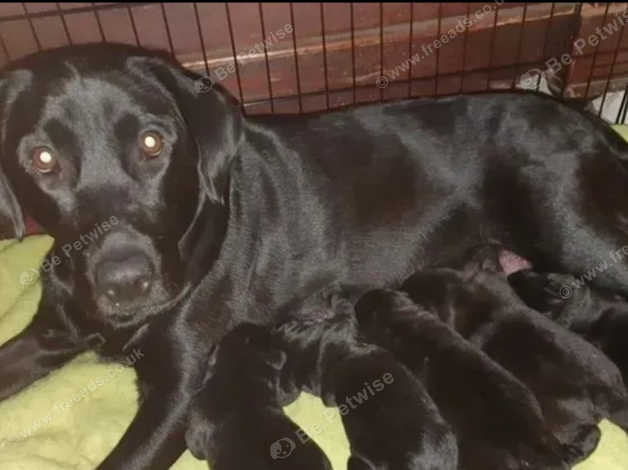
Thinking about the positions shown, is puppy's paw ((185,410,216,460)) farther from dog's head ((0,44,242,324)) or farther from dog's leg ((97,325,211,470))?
dog's head ((0,44,242,324))

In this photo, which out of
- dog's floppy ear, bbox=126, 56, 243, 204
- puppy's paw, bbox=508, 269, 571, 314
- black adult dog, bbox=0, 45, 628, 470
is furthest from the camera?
puppy's paw, bbox=508, 269, 571, 314

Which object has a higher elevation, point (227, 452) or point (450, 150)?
point (450, 150)

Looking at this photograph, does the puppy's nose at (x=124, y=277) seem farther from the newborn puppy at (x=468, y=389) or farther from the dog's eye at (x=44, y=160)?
the newborn puppy at (x=468, y=389)

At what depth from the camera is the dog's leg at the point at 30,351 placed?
224 centimetres

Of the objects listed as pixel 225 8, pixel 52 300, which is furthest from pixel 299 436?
pixel 225 8

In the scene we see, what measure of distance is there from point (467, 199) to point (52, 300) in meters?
1.32

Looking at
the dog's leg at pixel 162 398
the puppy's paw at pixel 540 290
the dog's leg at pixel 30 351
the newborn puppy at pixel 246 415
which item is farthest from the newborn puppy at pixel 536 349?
the dog's leg at pixel 30 351

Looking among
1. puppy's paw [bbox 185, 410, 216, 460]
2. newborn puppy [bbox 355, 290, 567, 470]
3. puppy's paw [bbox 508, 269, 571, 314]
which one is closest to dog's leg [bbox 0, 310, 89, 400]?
puppy's paw [bbox 185, 410, 216, 460]

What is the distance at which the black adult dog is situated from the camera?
5.85 feet

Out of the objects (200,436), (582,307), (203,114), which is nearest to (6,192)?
(203,114)

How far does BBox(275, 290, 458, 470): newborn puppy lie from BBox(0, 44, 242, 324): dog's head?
41 cm

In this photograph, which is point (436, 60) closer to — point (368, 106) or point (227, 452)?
point (368, 106)

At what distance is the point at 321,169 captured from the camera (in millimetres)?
2305

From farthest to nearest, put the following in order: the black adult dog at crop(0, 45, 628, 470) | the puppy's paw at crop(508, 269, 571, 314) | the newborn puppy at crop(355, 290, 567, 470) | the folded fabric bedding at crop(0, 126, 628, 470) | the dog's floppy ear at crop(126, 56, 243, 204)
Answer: the puppy's paw at crop(508, 269, 571, 314) < the folded fabric bedding at crop(0, 126, 628, 470) < the dog's floppy ear at crop(126, 56, 243, 204) < the black adult dog at crop(0, 45, 628, 470) < the newborn puppy at crop(355, 290, 567, 470)
